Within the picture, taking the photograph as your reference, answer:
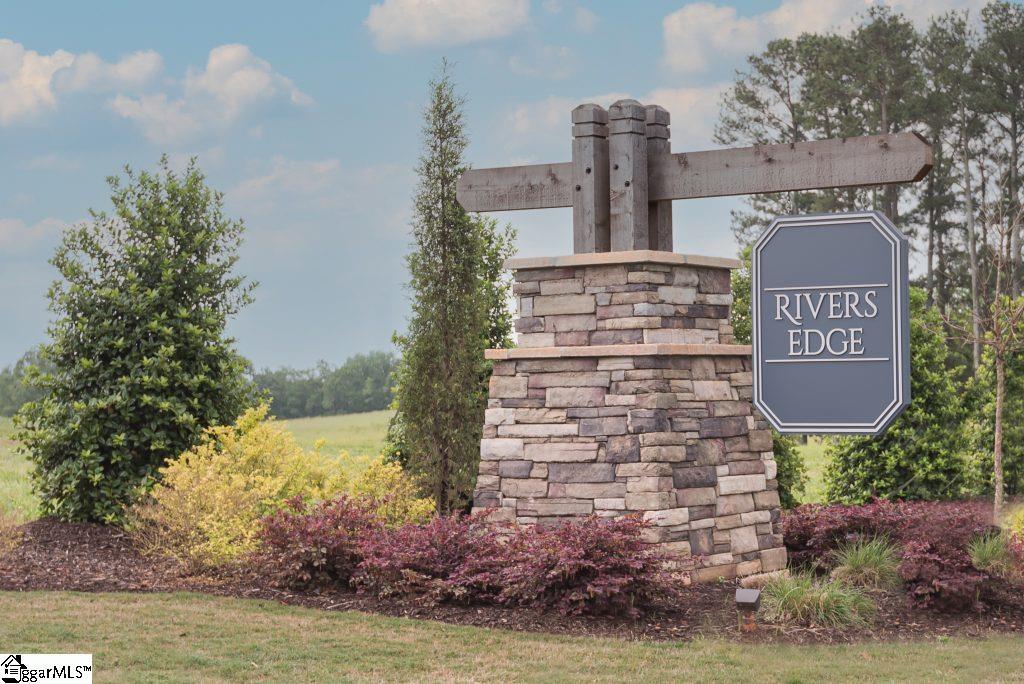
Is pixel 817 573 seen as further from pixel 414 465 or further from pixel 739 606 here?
pixel 414 465

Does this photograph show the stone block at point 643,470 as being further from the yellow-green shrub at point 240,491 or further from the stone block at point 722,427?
the yellow-green shrub at point 240,491

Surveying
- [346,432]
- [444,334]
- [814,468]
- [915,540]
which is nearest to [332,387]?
[346,432]

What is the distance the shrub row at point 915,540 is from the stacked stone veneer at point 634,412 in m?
0.69

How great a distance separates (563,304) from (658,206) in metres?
1.13

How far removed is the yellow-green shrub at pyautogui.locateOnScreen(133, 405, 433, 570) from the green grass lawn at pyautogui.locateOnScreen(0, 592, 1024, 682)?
1.46 meters

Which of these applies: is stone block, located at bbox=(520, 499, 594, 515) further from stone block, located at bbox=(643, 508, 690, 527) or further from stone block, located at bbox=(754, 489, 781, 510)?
stone block, located at bbox=(754, 489, 781, 510)

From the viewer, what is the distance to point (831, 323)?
6.50 meters

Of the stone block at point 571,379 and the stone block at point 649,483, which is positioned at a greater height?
the stone block at point 571,379

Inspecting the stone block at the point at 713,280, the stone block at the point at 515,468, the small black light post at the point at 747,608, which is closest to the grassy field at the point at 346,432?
the stone block at the point at 515,468

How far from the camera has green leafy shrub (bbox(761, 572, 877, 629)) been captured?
6.96 m

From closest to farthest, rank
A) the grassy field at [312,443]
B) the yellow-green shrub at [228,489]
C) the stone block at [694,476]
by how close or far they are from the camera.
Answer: the stone block at [694,476] < the yellow-green shrub at [228,489] < the grassy field at [312,443]

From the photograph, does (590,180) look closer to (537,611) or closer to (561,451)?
(561,451)

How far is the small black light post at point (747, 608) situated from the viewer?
680 centimetres

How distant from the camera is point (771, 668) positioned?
612 cm
